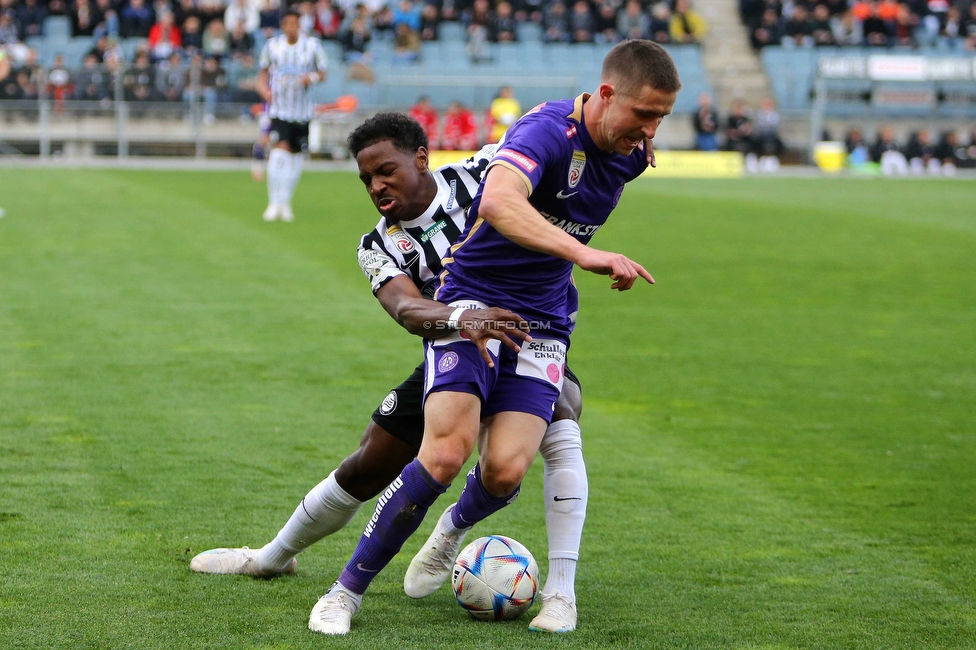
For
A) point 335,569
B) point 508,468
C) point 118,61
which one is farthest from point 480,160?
point 118,61

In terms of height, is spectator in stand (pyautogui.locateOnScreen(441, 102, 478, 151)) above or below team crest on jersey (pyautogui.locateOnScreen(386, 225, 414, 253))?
below

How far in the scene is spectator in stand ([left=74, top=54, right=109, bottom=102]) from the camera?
93.1 feet

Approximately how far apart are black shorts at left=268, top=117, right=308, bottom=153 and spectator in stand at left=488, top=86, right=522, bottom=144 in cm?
1425

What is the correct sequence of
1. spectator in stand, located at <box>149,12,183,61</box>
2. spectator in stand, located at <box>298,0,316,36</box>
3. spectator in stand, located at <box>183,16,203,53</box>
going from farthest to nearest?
spectator in stand, located at <box>298,0,316,36</box>, spectator in stand, located at <box>183,16,203,53</box>, spectator in stand, located at <box>149,12,183,61</box>

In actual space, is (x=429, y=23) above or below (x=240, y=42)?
above

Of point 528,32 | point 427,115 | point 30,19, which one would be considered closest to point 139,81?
point 30,19

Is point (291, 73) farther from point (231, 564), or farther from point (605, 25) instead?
point (605, 25)

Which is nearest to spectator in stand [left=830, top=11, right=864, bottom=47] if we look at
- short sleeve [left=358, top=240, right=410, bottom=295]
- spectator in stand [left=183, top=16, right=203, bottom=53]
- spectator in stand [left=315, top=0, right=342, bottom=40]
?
spectator in stand [left=315, top=0, right=342, bottom=40]

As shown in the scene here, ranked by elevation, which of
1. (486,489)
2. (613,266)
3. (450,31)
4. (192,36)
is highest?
(613,266)

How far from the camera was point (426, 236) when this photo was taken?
170 inches

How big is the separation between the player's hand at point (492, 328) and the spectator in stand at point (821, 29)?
35312 mm

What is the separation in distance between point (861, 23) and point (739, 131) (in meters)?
7.58

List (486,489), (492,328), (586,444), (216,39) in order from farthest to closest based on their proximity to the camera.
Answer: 1. (216,39)
2. (586,444)
3. (486,489)
4. (492,328)

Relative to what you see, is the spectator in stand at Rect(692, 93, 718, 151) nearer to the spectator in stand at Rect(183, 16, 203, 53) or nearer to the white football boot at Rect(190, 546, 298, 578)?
the spectator in stand at Rect(183, 16, 203, 53)
